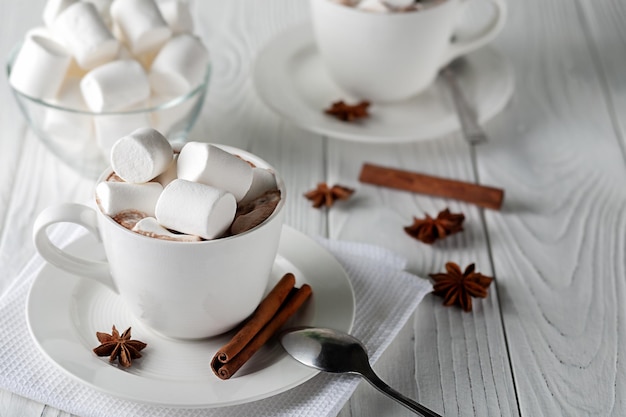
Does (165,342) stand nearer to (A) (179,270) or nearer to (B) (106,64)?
(A) (179,270)

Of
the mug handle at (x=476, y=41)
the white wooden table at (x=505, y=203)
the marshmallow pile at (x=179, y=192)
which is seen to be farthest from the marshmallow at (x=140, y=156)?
the mug handle at (x=476, y=41)

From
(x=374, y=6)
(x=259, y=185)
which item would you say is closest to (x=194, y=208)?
(x=259, y=185)

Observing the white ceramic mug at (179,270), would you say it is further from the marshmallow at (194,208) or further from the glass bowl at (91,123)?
the glass bowl at (91,123)

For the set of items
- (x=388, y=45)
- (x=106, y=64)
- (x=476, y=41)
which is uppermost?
(x=476, y=41)

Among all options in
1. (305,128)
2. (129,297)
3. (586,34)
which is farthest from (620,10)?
(129,297)

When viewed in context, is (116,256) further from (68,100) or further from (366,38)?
(366,38)
